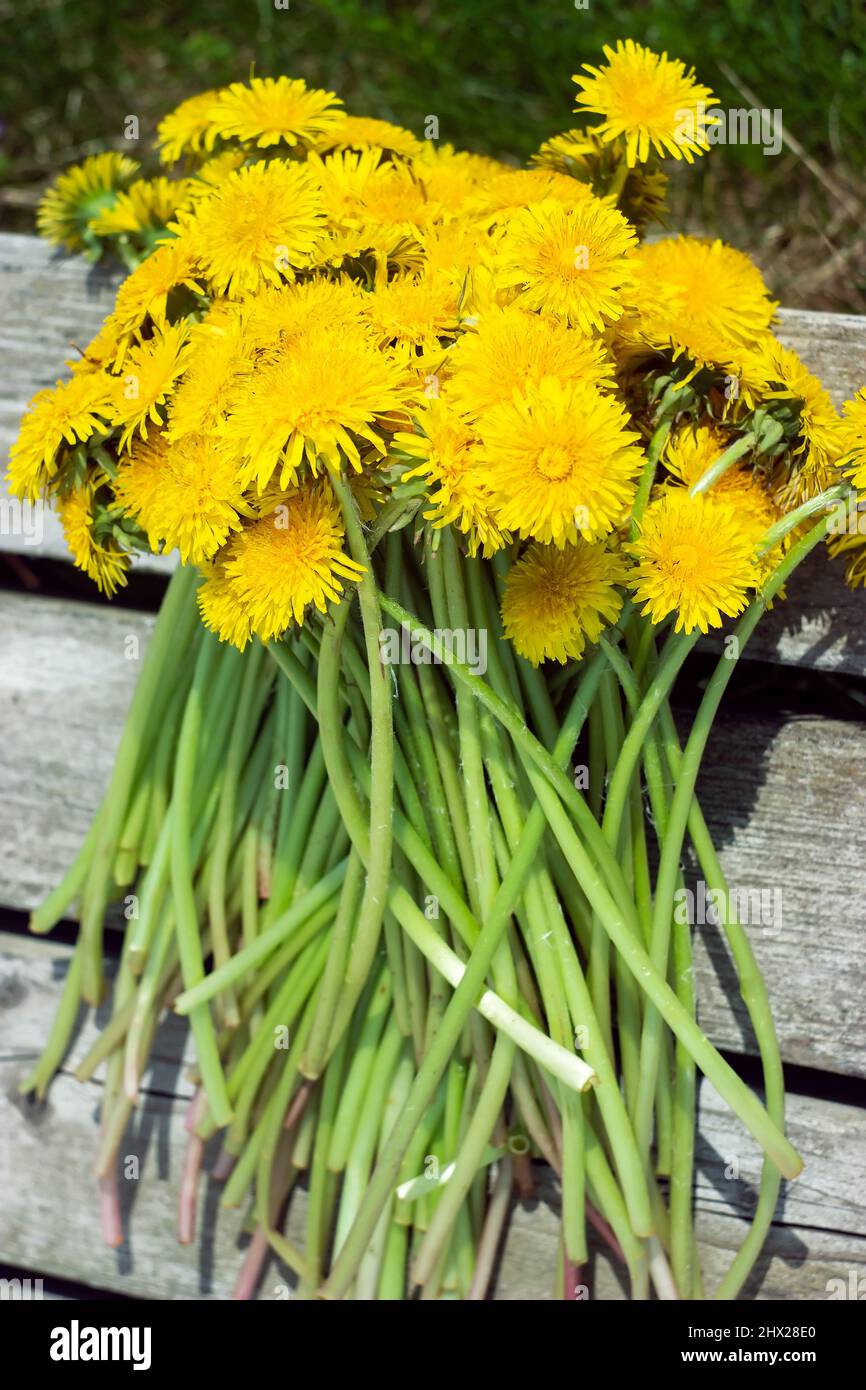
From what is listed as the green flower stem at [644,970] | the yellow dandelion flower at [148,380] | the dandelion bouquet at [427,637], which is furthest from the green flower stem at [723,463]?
the yellow dandelion flower at [148,380]

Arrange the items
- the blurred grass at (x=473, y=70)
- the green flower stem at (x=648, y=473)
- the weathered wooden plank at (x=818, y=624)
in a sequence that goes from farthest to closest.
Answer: the blurred grass at (x=473, y=70) < the weathered wooden plank at (x=818, y=624) < the green flower stem at (x=648, y=473)

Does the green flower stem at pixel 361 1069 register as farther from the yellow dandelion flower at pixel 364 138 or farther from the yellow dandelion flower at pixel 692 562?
the yellow dandelion flower at pixel 364 138

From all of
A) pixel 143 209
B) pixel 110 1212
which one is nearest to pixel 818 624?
pixel 143 209

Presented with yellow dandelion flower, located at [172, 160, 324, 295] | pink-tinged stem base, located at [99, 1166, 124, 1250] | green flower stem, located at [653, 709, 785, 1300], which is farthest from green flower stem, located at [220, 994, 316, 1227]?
yellow dandelion flower, located at [172, 160, 324, 295]

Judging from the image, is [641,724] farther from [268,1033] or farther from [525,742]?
[268,1033]

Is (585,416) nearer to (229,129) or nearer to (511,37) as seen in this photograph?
(229,129)

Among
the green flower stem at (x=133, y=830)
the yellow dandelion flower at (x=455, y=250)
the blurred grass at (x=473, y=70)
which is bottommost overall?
the green flower stem at (x=133, y=830)

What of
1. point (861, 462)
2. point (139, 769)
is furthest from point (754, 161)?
point (139, 769)
